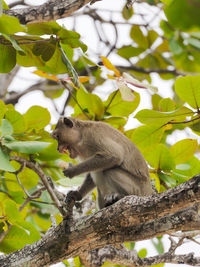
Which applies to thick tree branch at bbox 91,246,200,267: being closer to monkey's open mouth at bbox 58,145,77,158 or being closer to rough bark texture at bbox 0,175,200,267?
rough bark texture at bbox 0,175,200,267

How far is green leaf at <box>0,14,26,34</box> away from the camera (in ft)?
6.98

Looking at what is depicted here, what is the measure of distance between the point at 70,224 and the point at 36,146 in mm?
674

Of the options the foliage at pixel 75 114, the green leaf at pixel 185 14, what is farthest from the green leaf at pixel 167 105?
the green leaf at pixel 185 14

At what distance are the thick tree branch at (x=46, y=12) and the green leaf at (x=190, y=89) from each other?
962mm

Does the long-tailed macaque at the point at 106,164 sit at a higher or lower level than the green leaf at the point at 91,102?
lower

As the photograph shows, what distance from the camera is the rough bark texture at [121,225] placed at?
77.5 inches

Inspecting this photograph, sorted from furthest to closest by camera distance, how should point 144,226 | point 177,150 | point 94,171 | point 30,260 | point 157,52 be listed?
1. point 157,52
2. point 94,171
3. point 177,150
4. point 30,260
5. point 144,226

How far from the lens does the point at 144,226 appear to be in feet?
7.96

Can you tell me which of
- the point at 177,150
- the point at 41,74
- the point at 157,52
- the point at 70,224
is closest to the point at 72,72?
the point at 41,74

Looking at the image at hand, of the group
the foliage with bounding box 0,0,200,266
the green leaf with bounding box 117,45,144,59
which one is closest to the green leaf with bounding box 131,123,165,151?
the foliage with bounding box 0,0,200,266

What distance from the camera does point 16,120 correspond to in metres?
3.15

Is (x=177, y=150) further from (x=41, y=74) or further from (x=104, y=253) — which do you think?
(x=41, y=74)

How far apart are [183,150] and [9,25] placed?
1994 millimetres

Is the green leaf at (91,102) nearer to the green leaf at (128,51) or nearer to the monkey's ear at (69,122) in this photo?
the monkey's ear at (69,122)
